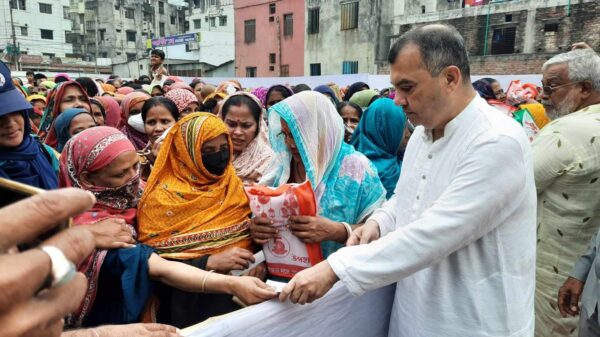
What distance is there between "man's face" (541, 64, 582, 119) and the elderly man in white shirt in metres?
1.45

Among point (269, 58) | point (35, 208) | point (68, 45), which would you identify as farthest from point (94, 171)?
point (68, 45)

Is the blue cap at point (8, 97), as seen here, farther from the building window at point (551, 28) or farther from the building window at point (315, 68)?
the building window at point (315, 68)

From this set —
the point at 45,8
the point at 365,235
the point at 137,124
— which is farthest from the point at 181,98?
the point at 45,8

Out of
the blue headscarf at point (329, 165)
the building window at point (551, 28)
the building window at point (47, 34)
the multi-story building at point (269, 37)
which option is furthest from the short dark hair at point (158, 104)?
the building window at point (47, 34)

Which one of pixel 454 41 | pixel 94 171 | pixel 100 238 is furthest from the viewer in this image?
pixel 94 171

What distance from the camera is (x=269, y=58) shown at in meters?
30.6

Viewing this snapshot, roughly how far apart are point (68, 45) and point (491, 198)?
153 feet

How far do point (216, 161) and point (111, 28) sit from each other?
48654mm

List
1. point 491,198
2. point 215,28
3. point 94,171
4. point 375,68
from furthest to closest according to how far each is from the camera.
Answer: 1. point 215,28
2. point 375,68
3. point 94,171
4. point 491,198

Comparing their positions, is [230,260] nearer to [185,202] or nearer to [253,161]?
[185,202]

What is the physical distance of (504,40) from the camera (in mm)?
20047

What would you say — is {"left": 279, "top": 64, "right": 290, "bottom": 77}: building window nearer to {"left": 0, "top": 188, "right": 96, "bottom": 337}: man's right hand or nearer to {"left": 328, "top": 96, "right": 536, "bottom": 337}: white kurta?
{"left": 328, "top": 96, "right": 536, "bottom": 337}: white kurta

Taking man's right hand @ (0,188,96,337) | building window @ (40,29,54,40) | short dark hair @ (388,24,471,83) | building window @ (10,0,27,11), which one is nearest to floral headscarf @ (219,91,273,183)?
short dark hair @ (388,24,471,83)

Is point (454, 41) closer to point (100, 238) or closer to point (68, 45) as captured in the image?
point (100, 238)
